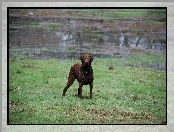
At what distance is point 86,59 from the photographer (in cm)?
538

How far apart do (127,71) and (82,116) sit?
0.82 meters

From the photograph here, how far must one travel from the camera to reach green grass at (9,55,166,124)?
17.6 ft

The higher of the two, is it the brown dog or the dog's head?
the dog's head

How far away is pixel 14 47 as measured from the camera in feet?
17.9

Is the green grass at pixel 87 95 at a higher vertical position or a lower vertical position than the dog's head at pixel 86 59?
lower

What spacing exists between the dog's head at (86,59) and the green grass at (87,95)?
0.27 ft

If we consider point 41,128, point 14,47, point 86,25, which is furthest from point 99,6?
point 41,128

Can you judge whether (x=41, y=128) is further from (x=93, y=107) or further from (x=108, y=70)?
(x=108, y=70)

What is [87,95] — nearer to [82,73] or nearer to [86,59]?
[82,73]

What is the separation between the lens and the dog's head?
17.7 ft

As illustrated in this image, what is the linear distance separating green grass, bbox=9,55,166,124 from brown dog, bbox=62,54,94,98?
6 cm

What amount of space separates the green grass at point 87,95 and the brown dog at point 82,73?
57 mm

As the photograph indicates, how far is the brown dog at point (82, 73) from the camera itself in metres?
5.39

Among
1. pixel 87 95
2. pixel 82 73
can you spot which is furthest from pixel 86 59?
pixel 87 95
